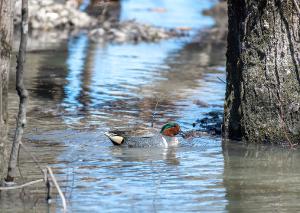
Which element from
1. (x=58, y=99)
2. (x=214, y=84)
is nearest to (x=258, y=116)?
(x=58, y=99)

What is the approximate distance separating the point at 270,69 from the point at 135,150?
1855mm

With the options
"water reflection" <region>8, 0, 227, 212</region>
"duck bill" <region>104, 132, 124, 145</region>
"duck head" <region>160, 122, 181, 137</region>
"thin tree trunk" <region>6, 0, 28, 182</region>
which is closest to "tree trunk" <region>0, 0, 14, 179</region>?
"thin tree trunk" <region>6, 0, 28, 182</region>

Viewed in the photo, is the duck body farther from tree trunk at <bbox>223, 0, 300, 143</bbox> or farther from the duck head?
tree trunk at <bbox>223, 0, 300, 143</bbox>

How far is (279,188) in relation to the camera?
8.86m

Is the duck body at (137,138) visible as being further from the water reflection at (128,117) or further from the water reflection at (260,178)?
the water reflection at (260,178)

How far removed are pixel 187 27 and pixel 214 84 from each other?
10.3 metres

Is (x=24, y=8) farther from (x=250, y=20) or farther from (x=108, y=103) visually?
(x=108, y=103)

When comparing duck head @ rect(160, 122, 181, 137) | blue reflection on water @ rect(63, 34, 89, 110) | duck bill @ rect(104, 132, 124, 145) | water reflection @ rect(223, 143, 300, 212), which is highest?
blue reflection on water @ rect(63, 34, 89, 110)

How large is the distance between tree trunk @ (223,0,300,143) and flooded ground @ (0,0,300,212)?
0.33 meters

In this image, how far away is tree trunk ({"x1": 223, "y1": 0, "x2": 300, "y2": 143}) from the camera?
10734 millimetres

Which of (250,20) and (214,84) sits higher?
(250,20)

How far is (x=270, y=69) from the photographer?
10836 millimetres

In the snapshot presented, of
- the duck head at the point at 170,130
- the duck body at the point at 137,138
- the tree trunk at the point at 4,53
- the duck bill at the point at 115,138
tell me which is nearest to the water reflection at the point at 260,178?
the duck head at the point at 170,130

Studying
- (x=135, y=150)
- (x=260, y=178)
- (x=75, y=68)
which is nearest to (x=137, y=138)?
(x=135, y=150)
